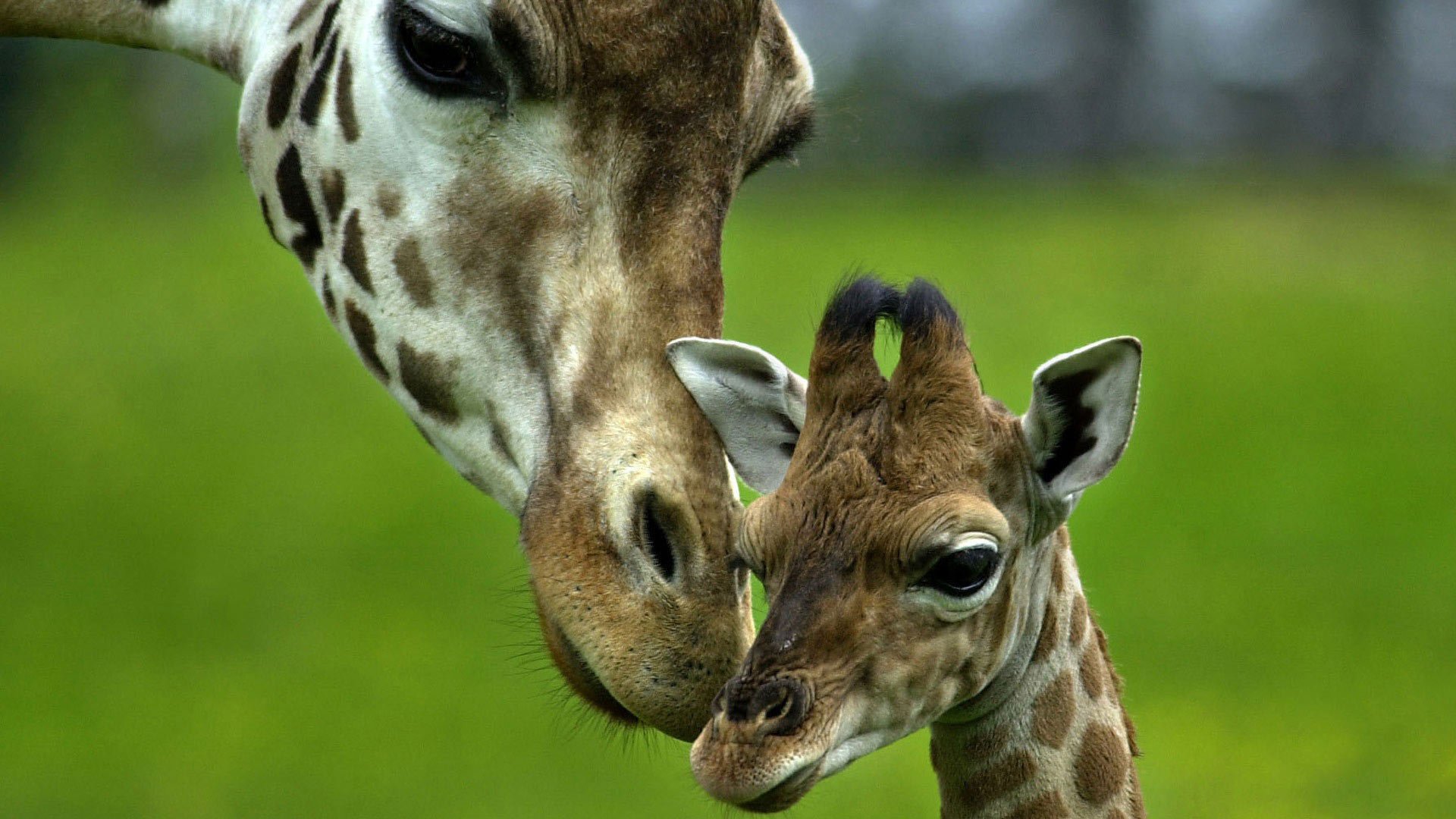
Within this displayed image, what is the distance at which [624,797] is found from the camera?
464 inches

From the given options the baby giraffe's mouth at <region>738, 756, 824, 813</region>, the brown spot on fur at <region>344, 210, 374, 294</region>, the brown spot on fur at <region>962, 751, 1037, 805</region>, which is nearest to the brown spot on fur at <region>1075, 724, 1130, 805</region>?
the brown spot on fur at <region>962, 751, 1037, 805</region>

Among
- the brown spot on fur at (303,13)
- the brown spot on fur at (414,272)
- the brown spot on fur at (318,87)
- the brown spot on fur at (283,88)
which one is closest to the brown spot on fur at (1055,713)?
the brown spot on fur at (414,272)

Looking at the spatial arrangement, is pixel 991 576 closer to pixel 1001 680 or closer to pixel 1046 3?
pixel 1001 680

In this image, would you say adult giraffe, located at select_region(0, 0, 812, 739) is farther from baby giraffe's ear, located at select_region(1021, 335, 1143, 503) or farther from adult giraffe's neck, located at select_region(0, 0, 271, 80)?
baby giraffe's ear, located at select_region(1021, 335, 1143, 503)

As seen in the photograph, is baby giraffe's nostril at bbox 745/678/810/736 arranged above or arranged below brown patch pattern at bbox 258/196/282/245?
below

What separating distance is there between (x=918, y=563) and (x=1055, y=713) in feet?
2.63

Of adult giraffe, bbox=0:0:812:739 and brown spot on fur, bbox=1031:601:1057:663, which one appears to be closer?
adult giraffe, bbox=0:0:812:739

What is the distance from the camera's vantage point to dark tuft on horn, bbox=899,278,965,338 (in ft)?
14.0

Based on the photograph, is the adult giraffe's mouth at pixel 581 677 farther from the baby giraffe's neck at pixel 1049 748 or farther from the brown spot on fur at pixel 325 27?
the brown spot on fur at pixel 325 27

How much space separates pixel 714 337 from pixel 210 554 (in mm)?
12915

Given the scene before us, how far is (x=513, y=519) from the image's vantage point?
16875 millimetres

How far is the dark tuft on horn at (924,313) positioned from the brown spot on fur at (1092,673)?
0.94 metres

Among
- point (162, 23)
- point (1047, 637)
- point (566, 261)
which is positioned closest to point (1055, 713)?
point (1047, 637)

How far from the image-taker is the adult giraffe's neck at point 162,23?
5.25 metres
